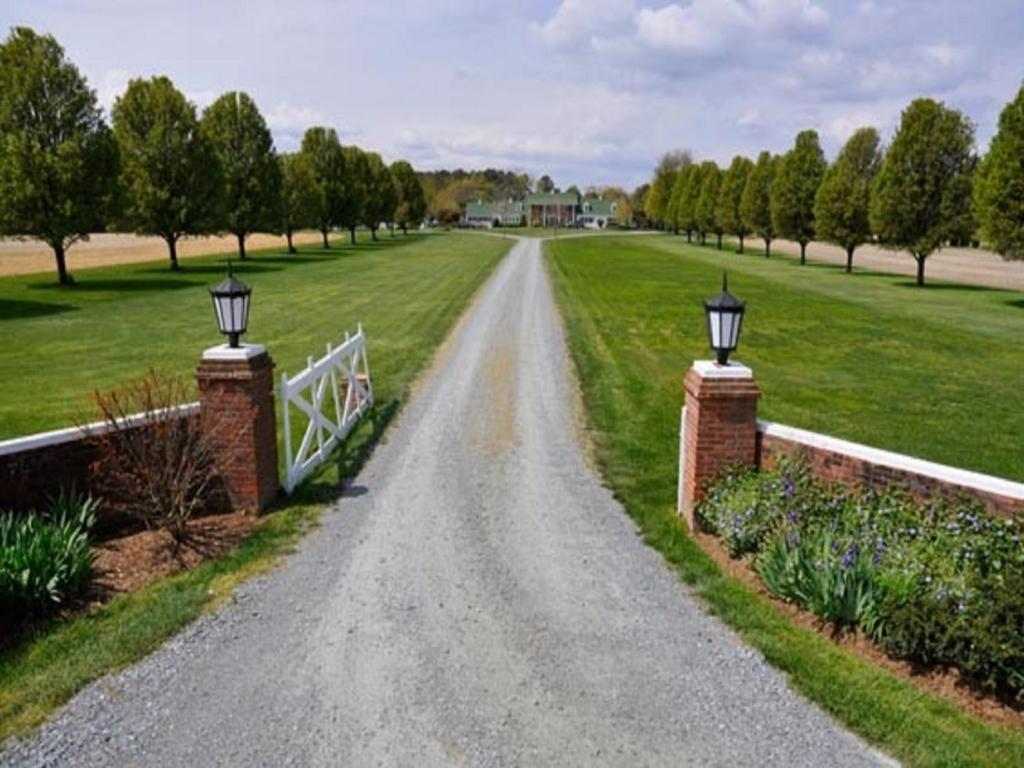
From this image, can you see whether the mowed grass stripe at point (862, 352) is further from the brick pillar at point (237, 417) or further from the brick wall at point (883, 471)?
the brick pillar at point (237, 417)

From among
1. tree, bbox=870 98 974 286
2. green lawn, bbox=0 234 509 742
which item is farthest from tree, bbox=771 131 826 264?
green lawn, bbox=0 234 509 742

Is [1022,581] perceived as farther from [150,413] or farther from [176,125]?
[176,125]

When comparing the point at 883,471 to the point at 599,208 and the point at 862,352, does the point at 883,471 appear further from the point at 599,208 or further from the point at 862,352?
the point at 599,208

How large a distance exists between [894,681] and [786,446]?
8.66ft

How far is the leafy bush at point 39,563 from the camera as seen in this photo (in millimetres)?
5668

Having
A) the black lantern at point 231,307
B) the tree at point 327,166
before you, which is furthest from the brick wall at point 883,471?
the tree at point 327,166

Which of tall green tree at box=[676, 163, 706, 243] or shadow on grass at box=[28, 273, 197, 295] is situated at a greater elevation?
tall green tree at box=[676, 163, 706, 243]

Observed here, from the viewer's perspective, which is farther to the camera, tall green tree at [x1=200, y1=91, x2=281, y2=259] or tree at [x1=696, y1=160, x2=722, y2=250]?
tree at [x1=696, y1=160, x2=722, y2=250]

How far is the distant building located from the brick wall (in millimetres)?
146637

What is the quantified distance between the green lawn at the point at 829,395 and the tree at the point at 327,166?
111 feet

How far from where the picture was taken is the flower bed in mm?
4895

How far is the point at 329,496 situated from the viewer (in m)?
8.48

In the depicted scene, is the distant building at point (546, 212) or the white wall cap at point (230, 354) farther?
the distant building at point (546, 212)

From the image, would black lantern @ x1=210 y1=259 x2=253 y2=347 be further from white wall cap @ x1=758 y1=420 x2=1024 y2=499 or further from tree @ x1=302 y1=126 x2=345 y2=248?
tree @ x1=302 y1=126 x2=345 y2=248
